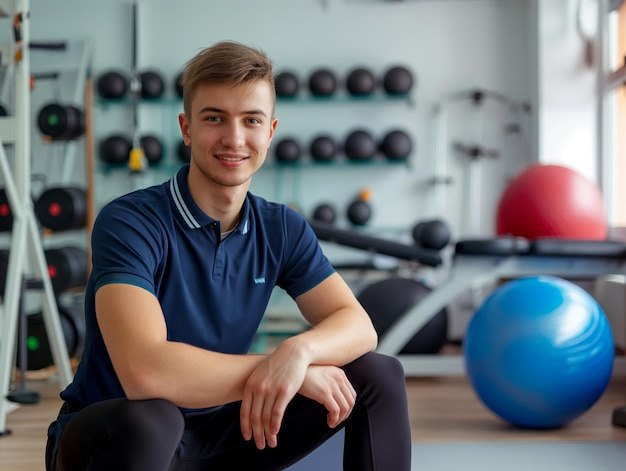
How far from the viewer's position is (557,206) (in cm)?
356

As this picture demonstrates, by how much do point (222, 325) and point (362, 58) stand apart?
4.47 m

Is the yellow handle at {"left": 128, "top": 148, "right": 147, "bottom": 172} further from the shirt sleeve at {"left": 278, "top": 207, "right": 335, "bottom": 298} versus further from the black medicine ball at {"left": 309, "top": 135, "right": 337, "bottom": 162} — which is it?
the shirt sleeve at {"left": 278, "top": 207, "right": 335, "bottom": 298}

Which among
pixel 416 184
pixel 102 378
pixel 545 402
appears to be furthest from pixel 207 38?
pixel 102 378

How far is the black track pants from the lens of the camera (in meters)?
1.12

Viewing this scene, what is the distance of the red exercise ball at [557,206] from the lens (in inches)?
140

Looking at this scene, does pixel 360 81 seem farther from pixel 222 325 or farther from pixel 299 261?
pixel 222 325

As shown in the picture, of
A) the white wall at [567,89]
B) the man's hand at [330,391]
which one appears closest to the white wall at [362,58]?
the white wall at [567,89]

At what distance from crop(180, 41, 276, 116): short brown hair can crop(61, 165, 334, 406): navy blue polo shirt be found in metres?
0.20

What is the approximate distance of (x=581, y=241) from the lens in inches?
127

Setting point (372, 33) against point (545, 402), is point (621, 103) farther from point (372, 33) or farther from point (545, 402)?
point (545, 402)

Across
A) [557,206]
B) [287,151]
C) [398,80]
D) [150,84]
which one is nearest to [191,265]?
[557,206]

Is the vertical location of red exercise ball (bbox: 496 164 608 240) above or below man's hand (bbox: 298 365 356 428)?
above

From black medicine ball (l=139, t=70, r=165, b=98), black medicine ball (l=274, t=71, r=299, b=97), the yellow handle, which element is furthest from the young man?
black medicine ball (l=139, t=70, r=165, b=98)

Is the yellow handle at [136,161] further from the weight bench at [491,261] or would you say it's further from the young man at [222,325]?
the young man at [222,325]
